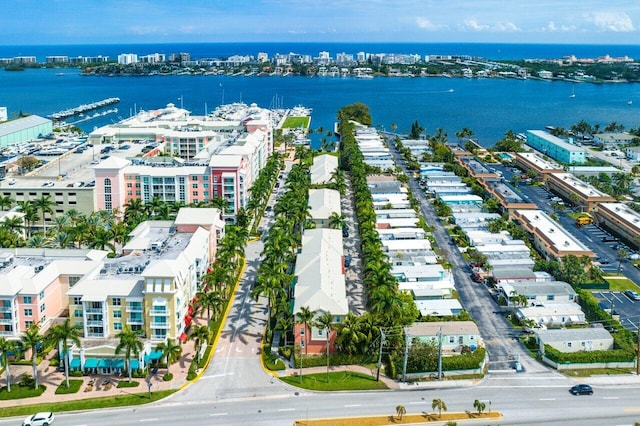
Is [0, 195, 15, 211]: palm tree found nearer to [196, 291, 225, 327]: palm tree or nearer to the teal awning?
[196, 291, 225, 327]: palm tree

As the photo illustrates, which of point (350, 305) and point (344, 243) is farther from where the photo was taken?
point (344, 243)

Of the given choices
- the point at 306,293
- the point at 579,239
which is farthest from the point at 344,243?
the point at 579,239

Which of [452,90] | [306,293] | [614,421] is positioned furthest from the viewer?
[452,90]

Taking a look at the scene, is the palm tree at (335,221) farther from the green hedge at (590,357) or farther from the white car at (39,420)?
the white car at (39,420)

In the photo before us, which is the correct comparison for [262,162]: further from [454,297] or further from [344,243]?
[454,297]

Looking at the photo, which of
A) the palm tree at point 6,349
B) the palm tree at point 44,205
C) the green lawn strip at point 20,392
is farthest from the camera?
the palm tree at point 44,205

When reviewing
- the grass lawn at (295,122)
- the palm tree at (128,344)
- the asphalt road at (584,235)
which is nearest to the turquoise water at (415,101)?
the grass lawn at (295,122)
